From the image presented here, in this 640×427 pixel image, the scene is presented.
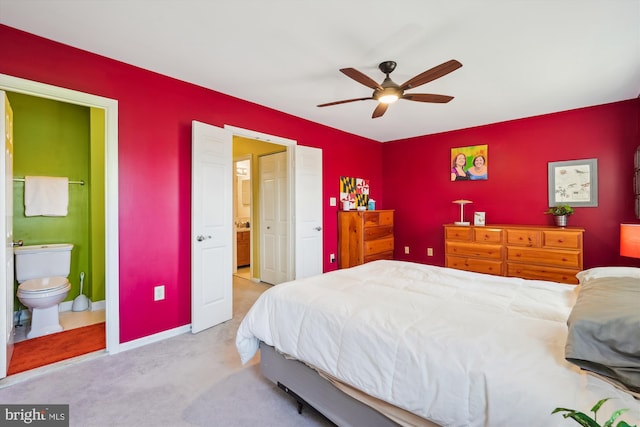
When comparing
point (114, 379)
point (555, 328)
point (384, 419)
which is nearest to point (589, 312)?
point (555, 328)

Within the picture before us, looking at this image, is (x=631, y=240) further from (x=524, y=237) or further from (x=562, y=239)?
(x=524, y=237)

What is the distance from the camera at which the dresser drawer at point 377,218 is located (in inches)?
175

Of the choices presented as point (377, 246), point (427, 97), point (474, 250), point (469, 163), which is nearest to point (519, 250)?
point (474, 250)

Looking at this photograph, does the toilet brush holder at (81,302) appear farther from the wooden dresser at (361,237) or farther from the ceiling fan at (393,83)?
the ceiling fan at (393,83)

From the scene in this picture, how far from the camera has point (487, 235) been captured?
386 cm

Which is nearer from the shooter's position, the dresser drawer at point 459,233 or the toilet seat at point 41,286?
the toilet seat at point 41,286

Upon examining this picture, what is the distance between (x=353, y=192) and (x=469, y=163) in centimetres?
187

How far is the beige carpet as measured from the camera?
5.70 ft

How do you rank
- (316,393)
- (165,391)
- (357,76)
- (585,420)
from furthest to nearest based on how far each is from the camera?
(357,76), (165,391), (316,393), (585,420)

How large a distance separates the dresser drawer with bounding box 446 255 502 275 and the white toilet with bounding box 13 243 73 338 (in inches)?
180

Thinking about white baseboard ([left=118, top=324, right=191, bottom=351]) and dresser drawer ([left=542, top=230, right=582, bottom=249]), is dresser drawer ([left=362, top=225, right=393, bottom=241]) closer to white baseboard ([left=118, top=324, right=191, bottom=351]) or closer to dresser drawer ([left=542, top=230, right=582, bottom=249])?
dresser drawer ([left=542, top=230, right=582, bottom=249])

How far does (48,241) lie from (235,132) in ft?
8.04

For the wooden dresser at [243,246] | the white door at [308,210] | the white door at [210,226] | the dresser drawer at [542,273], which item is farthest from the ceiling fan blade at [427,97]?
the wooden dresser at [243,246]

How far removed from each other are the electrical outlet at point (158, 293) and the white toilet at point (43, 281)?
0.94 m
